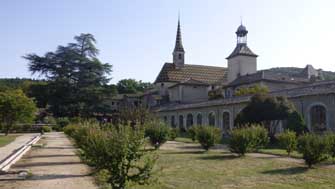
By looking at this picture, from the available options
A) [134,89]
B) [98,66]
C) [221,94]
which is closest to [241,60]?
[221,94]

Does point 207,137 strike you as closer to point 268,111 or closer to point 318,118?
point 268,111

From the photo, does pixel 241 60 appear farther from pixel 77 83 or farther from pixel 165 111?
pixel 77 83

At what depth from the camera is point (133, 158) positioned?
27.6 ft

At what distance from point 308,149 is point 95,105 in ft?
161

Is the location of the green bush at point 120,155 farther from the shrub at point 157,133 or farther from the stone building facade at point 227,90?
the stone building facade at point 227,90

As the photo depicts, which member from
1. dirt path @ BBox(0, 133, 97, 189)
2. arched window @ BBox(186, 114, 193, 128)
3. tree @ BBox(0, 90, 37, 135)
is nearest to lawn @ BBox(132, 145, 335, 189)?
dirt path @ BBox(0, 133, 97, 189)

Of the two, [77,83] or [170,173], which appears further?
[77,83]

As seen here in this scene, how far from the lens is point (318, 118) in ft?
103

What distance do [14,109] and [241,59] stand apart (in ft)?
128

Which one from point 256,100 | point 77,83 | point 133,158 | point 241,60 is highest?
point 241,60

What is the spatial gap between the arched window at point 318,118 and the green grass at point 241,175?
16338 mm

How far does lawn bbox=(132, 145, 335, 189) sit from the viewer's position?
10.7 m

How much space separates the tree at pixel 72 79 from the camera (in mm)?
60469

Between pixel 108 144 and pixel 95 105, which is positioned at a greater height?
pixel 95 105
